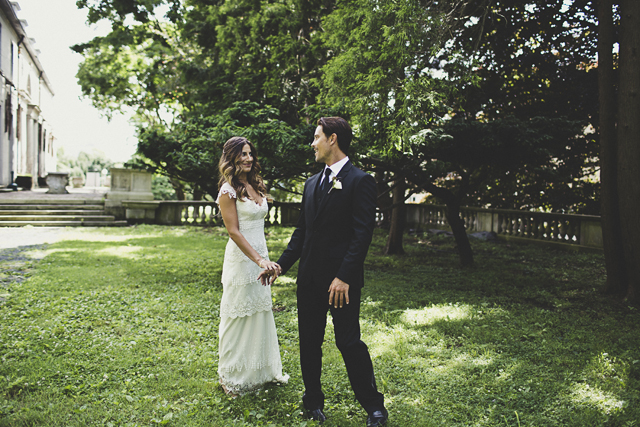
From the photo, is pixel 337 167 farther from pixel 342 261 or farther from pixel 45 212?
pixel 45 212

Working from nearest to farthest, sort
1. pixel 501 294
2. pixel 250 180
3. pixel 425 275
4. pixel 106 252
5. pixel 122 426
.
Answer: pixel 122 426 < pixel 250 180 < pixel 501 294 < pixel 425 275 < pixel 106 252

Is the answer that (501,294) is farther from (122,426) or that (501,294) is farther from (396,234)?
(122,426)

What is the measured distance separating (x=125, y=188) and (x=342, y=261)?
16076mm

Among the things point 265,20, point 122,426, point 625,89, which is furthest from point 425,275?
point 265,20

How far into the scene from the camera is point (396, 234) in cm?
1184

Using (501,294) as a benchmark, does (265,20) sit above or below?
above

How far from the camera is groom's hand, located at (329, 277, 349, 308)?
2.87 m

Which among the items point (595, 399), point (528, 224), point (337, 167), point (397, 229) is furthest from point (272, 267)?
point (528, 224)

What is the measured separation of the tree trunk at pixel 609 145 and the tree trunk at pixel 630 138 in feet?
0.88

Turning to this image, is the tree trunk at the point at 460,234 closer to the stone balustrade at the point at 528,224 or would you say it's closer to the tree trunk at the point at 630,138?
the tree trunk at the point at 630,138

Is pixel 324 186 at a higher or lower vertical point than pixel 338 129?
lower

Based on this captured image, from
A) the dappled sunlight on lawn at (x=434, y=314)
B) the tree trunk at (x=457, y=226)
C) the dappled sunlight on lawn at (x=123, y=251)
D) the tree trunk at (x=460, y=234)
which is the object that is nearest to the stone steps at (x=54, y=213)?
the dappled sunlight on lawn at (x=123, y=251)

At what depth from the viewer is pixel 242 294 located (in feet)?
12.0

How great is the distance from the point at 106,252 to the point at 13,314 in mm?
5003
